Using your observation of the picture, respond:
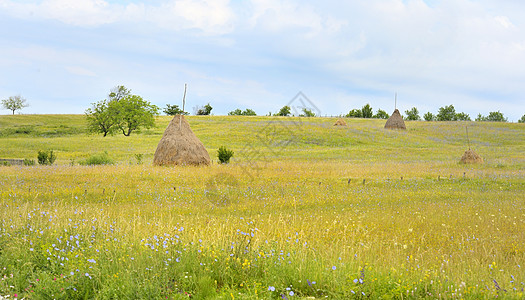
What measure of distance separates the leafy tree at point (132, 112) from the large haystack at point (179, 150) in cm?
3658

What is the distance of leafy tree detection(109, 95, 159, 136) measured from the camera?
55938 millimetres

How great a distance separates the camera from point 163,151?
2175cm

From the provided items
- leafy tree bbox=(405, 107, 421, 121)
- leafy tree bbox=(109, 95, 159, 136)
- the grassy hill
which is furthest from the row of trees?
leafy tree bbox=(109, 95, 159, 136)

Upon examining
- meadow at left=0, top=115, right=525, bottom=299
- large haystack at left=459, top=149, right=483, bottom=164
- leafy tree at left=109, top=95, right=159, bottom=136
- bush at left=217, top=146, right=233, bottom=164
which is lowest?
meadow at left=0, top=115, right=525, bottom=299

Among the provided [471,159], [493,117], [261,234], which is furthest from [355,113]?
[261,234]

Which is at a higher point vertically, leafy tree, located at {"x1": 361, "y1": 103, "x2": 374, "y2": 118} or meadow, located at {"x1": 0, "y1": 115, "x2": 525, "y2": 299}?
leafy tree, located at {"x1": 361, "y1": 103, "x2": 374, "y2": 118}

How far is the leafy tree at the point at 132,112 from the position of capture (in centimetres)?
5594

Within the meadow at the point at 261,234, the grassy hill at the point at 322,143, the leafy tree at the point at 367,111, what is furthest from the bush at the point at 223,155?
the leafy tree at the point at 367,111

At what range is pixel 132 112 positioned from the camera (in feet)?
185

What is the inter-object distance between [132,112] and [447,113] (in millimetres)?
91232

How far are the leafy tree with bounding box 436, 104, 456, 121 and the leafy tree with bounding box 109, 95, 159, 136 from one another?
87248 mm

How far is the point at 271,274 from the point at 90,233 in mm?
3558

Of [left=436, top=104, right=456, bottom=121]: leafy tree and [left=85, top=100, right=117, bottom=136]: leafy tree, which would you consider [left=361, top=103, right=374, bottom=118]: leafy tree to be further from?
[left=85, top=100, right=117, bottom=136]: leafy tree

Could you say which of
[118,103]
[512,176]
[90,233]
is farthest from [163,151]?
[118,103]
